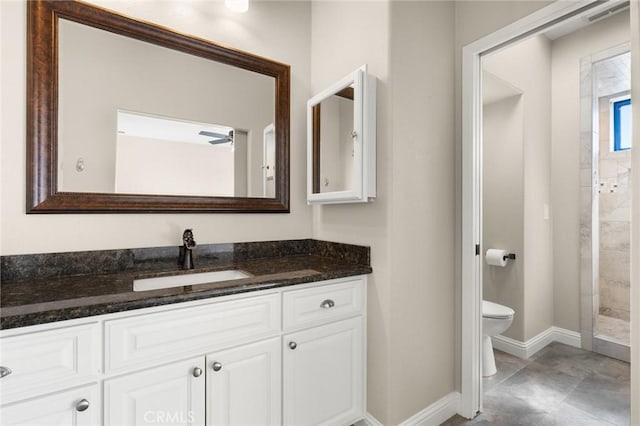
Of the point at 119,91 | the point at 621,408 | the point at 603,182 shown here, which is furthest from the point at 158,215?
the point at 603,182

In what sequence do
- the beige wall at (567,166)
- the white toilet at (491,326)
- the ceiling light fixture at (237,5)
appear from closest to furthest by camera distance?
the ceiling light fixture at (237,5) → the white toilet at (491,326) → the beige wall at (567,166)

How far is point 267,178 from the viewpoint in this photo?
1912 mm

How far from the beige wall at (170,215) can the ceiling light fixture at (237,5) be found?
3.7 inches

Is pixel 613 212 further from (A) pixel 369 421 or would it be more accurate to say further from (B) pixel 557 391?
(A) pixel 369 421

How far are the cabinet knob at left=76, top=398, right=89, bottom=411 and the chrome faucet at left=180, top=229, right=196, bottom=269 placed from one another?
0.64m

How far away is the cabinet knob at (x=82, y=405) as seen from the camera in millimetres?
934

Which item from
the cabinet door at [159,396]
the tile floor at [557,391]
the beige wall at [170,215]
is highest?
the beige wall at [170,215]

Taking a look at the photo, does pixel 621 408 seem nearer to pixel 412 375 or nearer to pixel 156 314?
pixel 412 375

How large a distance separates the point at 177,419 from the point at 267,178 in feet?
4.11

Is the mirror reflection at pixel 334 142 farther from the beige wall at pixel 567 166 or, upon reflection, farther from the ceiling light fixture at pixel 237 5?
the beige wall at pixel 567 166

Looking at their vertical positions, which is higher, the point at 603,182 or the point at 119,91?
the point at 119,91

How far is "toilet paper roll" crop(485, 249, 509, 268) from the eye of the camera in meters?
2.53

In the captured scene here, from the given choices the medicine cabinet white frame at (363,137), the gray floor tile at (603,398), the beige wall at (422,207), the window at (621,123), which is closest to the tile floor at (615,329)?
the gray floor tile at (603,398)

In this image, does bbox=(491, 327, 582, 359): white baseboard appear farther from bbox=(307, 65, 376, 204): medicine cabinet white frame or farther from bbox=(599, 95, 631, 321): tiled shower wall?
bbox=(307, 65, 376, 204): medicine cabinet white frame
